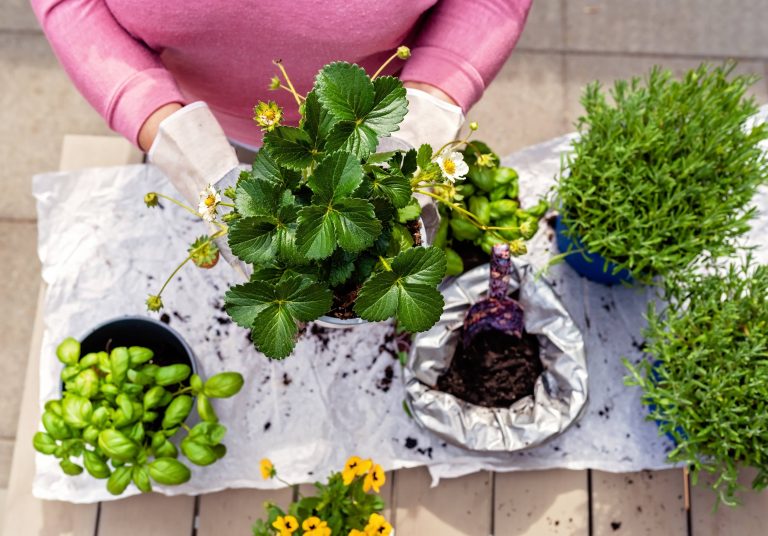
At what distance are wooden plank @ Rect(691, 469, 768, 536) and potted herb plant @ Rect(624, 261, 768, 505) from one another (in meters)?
0.13

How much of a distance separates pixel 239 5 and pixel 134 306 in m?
0.62

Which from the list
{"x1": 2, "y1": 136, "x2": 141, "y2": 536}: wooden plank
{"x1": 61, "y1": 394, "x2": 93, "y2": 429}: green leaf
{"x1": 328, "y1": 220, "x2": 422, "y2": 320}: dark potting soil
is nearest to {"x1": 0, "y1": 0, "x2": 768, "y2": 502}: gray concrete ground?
{"x1": 2, "y1": 136, "x2": 141, "y2": 536}: wooden plank

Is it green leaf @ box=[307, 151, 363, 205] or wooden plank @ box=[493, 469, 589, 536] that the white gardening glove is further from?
wooden plank @ box=[493, 469, 589, 536]

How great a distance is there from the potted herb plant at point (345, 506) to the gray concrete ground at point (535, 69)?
0.71 m

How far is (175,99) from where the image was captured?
0.83 metres

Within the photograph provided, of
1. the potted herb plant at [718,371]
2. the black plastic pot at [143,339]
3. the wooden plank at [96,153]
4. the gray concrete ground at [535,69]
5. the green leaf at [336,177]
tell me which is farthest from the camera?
the gray concrete ground at [535,69]

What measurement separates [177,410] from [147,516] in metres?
0.28

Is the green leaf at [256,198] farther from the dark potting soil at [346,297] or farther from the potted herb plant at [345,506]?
the potted herb plant at [345,506]

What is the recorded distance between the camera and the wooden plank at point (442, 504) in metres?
1.15

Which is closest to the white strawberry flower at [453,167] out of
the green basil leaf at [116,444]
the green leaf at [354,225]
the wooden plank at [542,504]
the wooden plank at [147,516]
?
the green leaf at [354,225]

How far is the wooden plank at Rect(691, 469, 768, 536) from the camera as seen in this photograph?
1.14 meters

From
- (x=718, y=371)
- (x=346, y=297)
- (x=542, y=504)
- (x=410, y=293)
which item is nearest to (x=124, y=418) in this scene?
(x=346, y=297)

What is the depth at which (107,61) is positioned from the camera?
0.82m

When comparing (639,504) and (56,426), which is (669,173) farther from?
(56,426)
